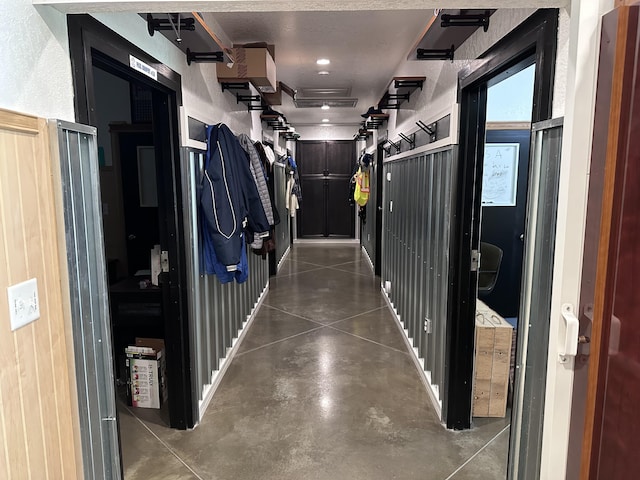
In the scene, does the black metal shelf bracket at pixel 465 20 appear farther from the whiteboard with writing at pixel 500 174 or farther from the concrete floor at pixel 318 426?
the concrete floor at pixel 318 426

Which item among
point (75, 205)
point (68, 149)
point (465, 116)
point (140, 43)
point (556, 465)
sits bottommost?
point (556, 465)

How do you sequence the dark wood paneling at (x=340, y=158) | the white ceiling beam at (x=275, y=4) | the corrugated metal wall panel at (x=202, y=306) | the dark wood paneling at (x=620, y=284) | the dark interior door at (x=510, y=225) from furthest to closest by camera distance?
the dark wood paneling at (x=340, y=158), the dark interior door at (x=510, y=225), the corrugated metal wall panel at (x=202, y=306), the white ceiling beam at (x=275, y=4), the dark wood paneling at (x=620, y=284)

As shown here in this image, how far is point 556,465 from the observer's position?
1.27m

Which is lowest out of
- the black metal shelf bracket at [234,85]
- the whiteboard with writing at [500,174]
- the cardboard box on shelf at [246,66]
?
the whiteboard with writing at [500,174]

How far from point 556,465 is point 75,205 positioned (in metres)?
1.65

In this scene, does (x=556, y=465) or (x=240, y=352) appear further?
(x=240, y=352)

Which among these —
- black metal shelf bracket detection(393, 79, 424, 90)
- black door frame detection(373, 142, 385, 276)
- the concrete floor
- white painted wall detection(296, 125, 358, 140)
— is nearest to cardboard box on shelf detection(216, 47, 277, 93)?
black metal shelf bracket detection(393, 79, 424, 90)

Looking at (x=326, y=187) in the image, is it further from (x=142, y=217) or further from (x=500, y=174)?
(x=142, y=217)

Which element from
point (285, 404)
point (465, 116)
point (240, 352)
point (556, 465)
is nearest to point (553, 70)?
point (465, 116)

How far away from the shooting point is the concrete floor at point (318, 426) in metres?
2.48

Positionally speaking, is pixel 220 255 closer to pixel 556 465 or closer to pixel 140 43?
pixel 140 43

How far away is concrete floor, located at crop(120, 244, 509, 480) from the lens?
2.48 m

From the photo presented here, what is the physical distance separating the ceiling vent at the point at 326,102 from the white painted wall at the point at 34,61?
517 centimetres

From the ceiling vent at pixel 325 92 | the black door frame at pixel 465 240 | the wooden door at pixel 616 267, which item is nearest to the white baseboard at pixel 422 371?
the black door frame at pixel 465 240
